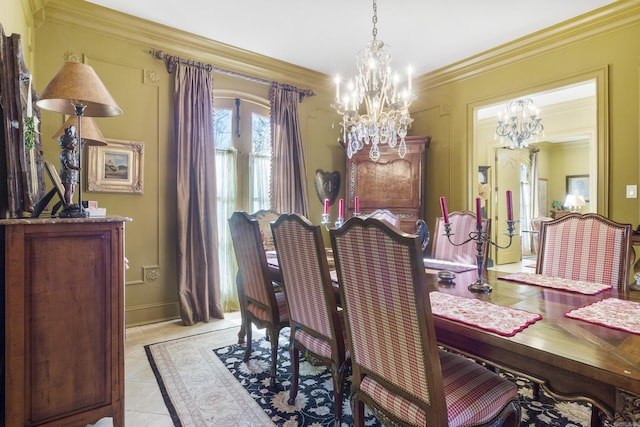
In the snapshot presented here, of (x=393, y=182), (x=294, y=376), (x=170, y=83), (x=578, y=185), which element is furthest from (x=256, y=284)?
(x=578, y=185)

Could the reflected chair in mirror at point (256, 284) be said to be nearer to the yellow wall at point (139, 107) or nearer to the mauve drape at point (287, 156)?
the yellow wall at point (139, 107)

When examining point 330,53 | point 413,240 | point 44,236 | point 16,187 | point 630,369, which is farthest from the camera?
point 330,53

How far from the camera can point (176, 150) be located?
11.3 feet

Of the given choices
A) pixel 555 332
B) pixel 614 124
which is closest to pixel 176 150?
pixel 555 332

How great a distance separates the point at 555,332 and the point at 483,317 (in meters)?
0.23

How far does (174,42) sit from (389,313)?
3.52 m

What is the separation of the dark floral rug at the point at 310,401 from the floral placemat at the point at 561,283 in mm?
520

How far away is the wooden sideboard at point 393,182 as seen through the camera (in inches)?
165

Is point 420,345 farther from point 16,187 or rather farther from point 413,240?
point 16,187

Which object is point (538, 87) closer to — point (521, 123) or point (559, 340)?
point (521, 123)

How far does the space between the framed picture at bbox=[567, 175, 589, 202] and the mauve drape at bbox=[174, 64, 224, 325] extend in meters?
8.46

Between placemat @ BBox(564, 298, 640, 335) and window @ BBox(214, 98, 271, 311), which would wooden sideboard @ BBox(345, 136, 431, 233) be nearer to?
window @ BBox(214, 98, 271, 311)

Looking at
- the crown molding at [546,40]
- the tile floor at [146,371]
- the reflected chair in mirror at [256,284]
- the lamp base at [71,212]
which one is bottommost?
the tile floor at [146,371]

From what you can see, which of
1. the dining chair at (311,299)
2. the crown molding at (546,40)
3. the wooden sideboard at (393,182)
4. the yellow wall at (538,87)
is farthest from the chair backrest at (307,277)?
the crown molding at (546,40)
